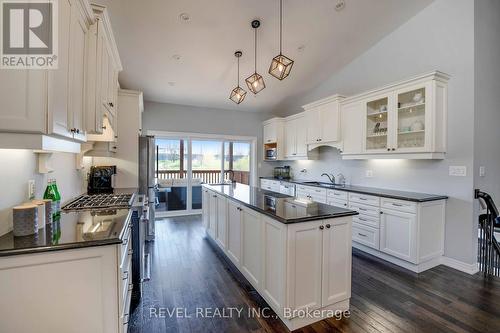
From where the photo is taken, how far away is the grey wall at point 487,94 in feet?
9.93

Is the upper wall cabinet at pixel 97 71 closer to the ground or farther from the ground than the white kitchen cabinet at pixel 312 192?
farther from the ground

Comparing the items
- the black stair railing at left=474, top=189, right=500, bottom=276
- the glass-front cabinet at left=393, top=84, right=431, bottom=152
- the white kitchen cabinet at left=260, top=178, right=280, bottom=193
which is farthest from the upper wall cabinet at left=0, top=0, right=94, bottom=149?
the white kitchen cabinet at left=260, top=178, right=280, bottom=193

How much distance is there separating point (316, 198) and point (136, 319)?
11.4 feet

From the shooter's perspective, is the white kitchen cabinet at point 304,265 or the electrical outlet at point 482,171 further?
the electrical outlet at point 482,171

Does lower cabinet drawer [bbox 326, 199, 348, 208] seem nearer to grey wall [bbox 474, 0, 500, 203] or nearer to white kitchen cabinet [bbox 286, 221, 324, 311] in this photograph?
grey wall [bbox 474, 0, 500, 203]

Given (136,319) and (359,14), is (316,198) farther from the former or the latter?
(136,319)

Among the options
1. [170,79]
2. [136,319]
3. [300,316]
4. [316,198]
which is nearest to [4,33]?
[136,319]

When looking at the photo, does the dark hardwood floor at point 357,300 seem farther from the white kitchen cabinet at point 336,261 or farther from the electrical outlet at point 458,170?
the electrical outlet at point 458,170

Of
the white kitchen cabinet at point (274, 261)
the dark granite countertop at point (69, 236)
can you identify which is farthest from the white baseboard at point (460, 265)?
the dark granite countertop at point (69, 236)

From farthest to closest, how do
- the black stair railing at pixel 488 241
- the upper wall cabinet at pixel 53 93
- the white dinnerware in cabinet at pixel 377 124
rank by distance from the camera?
the white dinnerware in cabinet at pixel 377 124
the black stair railing at pixel 488 241
the upper wall cabinet at pixel 53 93

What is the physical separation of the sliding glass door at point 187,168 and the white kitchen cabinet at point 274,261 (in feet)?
11.2

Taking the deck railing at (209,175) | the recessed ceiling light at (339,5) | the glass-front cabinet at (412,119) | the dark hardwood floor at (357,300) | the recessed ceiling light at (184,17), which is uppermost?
the recessed ceiling light at (339,5)

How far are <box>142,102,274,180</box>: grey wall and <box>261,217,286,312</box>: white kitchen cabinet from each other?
14.1 ft

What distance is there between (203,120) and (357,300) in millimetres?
4982
